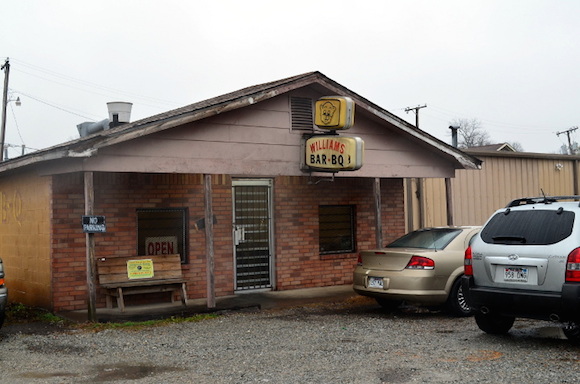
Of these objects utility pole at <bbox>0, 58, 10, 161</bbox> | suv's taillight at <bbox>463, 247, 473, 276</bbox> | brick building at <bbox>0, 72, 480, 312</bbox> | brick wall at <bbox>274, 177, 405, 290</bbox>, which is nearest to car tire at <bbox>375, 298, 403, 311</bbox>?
brick building at <bbox>0, 72, 480, 312</bbox>

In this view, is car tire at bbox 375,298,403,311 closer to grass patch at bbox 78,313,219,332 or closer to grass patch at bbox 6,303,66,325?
grass patch at bbox 78,313,219,332

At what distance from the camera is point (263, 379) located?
261 inches

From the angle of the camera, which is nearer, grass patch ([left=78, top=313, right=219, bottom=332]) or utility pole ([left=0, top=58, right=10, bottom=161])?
grass patch ([left=78, top=313, right=219, bottom=332])

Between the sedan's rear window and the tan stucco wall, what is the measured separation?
586 centimetres

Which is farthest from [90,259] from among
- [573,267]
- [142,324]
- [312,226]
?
[573,267]

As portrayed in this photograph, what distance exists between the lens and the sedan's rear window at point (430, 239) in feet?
35.1

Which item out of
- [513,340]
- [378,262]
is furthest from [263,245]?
[513,340]

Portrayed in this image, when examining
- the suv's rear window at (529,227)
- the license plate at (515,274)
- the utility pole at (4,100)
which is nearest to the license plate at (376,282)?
the suv's rear window at (529,227)

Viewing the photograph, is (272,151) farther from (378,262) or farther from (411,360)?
(411,360)

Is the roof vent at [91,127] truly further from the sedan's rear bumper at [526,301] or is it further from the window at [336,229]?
the sedan's rear bumper at [526,301]

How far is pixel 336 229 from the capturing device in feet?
49.3

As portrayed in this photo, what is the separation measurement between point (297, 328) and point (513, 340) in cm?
290

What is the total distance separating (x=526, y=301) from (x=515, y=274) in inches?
14.3

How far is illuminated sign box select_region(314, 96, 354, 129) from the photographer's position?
1182 cm
